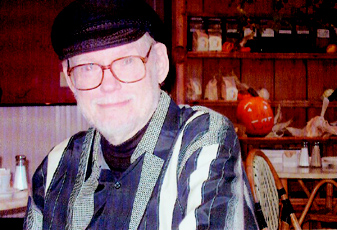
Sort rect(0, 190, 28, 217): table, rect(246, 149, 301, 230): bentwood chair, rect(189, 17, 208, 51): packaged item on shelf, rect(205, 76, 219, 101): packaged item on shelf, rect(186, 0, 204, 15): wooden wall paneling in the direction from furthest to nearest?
1. rect(186, 0, 204, 15): wooden wall paneling
2. rect(205, 76, 219, 101): packaged item on shelf
3. rect(189, 17, 208, 51): packaged item on shelf
4. rect(0, 190, 28, 217): table
5. rect(246, 149, 301, 230): bentwood chair

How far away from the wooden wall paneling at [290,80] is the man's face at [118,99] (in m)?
3.51

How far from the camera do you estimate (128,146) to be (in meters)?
1.18

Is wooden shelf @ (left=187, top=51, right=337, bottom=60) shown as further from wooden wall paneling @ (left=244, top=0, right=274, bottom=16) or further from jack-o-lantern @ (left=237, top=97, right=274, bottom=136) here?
wooden wall paneling @ (left=244, top=0, right=274, bottom=16)

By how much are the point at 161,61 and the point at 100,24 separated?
228 mm

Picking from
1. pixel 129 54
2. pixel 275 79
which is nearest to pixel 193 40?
pixel 275 79

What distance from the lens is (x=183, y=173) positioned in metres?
0.99

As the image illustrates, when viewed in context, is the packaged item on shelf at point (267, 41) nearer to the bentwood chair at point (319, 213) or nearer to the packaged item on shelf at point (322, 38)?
the packaged item on shelf at point (322, 38)

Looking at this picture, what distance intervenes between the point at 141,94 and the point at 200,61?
335 cm

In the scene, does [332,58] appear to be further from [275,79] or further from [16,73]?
[16,73]

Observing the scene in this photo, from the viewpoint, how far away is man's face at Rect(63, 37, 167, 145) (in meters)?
1.11

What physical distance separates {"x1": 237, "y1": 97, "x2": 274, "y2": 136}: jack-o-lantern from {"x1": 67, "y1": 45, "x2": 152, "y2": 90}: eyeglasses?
2920 mm

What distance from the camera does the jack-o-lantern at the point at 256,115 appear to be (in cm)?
396

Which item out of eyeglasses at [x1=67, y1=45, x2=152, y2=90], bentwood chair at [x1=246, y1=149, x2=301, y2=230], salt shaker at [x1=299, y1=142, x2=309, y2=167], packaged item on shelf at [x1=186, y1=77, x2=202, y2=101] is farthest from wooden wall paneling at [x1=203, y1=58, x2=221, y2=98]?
eyeglasses at [x1=67, y1=45, x2=152, y2=90]

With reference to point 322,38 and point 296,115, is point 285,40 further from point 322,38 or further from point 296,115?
point 296,115
